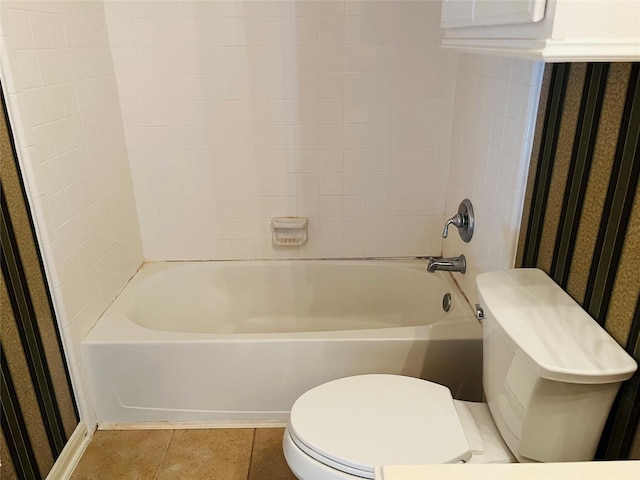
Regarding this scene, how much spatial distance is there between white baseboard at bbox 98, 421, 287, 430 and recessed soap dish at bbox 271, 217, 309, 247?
Answer: 84cm

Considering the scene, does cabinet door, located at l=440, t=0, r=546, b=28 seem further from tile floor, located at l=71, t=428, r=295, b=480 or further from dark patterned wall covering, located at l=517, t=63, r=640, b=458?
tile floor, located at l=71, t=428, r=295, b=480

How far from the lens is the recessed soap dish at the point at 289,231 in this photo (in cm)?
240

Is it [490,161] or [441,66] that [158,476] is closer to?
[490,161]

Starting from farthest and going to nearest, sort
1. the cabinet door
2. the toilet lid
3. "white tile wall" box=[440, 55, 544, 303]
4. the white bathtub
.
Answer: the white bathtub → "white tile wall" box=[440, 55, 544, 303] → the toilet lid → the cabinet door

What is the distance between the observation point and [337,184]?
2367 millimetres

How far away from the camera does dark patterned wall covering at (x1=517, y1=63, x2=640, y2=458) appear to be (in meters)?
1.07

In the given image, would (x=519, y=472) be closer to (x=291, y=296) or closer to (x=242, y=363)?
(x=242, y=363)

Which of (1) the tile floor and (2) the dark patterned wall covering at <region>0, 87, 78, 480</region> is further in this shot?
(1) the tile floor

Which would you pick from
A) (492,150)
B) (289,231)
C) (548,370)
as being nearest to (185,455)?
(289,231)

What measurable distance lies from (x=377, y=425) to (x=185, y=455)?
84 cm

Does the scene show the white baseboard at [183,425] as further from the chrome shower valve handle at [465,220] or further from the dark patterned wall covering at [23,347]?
the chrome shower valve handle at [465,220]

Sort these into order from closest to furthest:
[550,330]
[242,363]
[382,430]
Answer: [550,330] → [382,430] → [242,363]

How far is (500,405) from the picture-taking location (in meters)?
1.34

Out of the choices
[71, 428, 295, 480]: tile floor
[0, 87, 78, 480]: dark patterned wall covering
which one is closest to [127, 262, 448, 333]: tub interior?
[71, 428, 295, 480]: tile floor
